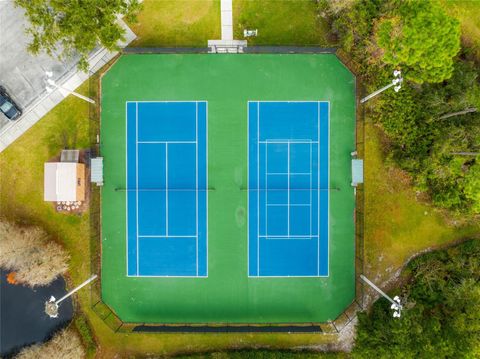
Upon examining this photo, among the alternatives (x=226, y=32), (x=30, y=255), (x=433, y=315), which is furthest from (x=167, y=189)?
(x=433, y=315)

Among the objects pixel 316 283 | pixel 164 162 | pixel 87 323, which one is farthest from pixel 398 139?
pixel 87 323

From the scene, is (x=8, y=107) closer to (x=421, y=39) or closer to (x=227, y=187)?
(x=227, y=187)

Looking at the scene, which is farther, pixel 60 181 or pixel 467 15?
pixel 467 15

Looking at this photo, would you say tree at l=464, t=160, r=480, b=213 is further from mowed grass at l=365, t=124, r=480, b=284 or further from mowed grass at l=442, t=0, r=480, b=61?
mowed grass at l=442, t=0, r=480, b=61

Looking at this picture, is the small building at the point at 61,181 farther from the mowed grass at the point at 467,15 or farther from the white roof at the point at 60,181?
the mowed grass at the point at 467,15

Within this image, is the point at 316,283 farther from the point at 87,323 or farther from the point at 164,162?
the point at 87,323
